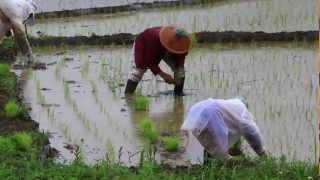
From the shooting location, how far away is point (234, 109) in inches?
195

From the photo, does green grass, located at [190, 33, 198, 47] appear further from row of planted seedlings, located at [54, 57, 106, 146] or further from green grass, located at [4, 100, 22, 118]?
green grass, located at [4, 100, 22, 118]

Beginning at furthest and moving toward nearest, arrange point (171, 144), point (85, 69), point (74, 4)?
point (74, 4)
point (85, 69)
point (171, 144)

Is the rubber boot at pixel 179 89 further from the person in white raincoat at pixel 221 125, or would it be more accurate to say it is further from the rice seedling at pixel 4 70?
the person in white raincoat at pixel 221 125

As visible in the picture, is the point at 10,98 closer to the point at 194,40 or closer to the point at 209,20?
the point at 194,40

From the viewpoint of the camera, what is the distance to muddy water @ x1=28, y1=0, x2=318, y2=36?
10391 mm

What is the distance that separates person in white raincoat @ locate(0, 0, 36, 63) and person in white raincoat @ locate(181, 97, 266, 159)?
4080 mm

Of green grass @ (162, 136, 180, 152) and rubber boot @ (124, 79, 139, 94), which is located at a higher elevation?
rubber boot @ (124, 79, 139, 94)

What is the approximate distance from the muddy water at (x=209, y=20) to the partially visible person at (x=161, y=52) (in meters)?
3.12

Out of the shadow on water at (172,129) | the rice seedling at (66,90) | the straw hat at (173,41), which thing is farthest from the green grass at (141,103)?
the rice seedling at (66,90)

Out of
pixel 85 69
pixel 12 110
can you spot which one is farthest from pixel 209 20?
pixel 12 110

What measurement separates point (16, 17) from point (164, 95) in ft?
7.27

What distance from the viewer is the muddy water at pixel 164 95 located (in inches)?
224

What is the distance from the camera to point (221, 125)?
Answer: 4926 mm

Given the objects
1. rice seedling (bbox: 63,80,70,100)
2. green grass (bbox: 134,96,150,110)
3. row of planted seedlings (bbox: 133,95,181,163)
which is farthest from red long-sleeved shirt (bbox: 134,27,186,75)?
row of planted seedlings (bbox: 133,95,181,163)
